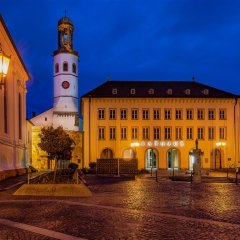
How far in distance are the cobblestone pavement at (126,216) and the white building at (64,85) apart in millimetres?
55426

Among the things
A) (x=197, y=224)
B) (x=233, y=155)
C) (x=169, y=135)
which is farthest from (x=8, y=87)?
(x=233, y=155)

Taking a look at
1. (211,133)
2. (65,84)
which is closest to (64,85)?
(65,84)

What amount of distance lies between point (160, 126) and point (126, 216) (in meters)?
52.0

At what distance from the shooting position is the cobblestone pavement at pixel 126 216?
936 centimetres

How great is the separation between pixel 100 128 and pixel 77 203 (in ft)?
157

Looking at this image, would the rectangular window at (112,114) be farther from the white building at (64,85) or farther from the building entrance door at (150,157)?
the white building at (64,85)

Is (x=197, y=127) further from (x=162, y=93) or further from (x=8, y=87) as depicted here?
(x=8, y=87)

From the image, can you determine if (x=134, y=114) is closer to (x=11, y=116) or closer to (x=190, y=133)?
(x=190, y=133)

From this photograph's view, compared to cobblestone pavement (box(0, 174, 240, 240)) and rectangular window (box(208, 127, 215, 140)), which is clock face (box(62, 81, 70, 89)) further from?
cobblestone pavement (box(0, 174, 240, 240))

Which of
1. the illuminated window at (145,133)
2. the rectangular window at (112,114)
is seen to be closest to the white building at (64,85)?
the rectangular window at (112,114)

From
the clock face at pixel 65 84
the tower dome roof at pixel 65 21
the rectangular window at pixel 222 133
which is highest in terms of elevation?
the tower dome roof at pixel 65 21

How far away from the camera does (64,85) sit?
7200cm

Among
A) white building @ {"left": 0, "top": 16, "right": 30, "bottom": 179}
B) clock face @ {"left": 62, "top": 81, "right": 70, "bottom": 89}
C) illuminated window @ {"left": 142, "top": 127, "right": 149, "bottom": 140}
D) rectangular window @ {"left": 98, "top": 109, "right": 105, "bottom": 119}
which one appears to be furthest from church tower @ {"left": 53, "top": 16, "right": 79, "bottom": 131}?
white building @ {"left": 0, "top": 16, "right": 30, "bottom": 179}

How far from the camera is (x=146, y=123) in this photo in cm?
6328
